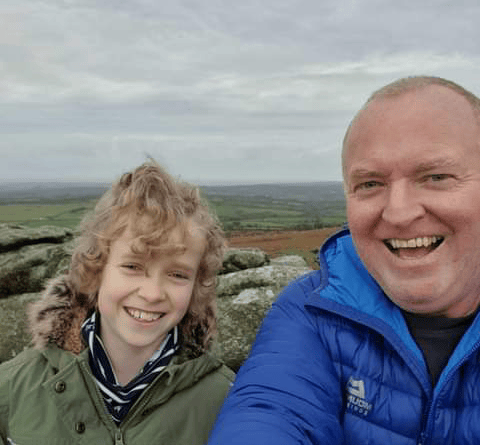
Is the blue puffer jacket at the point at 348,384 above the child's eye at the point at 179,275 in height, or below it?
below

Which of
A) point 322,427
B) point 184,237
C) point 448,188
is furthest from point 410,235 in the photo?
point 184,237

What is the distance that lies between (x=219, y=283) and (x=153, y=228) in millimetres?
5331

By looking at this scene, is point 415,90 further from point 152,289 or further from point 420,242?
point 152,289

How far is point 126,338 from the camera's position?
12.9 ft

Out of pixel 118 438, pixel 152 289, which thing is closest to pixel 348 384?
pixel 152 289

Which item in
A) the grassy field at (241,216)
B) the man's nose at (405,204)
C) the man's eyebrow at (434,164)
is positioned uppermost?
the man's eyebrow at (434,164)

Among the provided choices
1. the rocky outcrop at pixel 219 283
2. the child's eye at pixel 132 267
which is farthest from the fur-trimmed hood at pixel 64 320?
the rocky outcrop at pixel 219 283

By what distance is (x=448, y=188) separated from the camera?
302cm

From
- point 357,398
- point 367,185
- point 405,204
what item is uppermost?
point 367,185

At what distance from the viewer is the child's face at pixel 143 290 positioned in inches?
152

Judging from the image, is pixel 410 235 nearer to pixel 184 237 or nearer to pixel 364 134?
pixel 364 134

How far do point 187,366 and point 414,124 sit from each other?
8.49ft

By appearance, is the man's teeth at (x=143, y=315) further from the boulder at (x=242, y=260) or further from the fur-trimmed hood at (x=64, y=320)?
the boulder at (x=242, y=260)

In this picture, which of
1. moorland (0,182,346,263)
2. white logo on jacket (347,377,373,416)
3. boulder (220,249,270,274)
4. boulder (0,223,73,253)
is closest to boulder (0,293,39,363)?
boulder (0,223,73,253)
